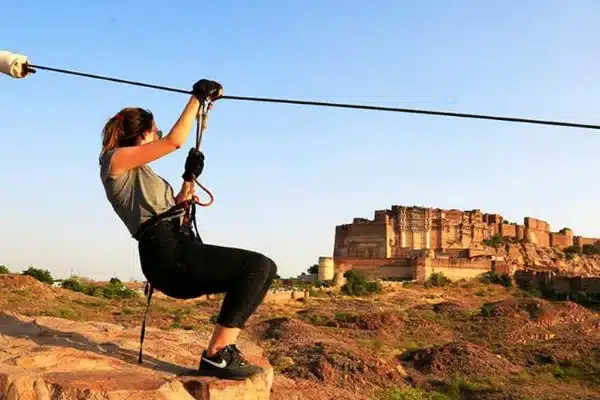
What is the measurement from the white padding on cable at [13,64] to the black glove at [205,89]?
4.20 feet

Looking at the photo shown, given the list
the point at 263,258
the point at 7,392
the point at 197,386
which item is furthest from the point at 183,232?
the point at 7,392

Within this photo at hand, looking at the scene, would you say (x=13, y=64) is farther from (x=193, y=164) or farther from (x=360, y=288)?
(x=360, y=288)

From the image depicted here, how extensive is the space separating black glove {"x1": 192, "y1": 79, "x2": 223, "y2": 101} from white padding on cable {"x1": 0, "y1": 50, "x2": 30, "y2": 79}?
1280mm

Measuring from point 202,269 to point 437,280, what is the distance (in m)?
53.2

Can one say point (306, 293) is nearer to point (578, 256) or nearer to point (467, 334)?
point (467, 334)

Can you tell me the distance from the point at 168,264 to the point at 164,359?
4.36 feet

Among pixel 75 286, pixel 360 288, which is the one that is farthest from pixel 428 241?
pixel 75 286

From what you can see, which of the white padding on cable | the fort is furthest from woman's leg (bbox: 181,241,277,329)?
the fort

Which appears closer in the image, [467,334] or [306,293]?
[467,334]

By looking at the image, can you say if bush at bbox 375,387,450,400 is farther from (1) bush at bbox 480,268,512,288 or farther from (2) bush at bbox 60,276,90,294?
(1) bush at bbox 480,268,512,288

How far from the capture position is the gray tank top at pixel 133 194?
3881mm

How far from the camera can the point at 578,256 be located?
3125 inches

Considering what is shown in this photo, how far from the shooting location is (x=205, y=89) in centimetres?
393

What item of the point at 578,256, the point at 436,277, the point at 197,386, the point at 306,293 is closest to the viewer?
the point at 197,386
